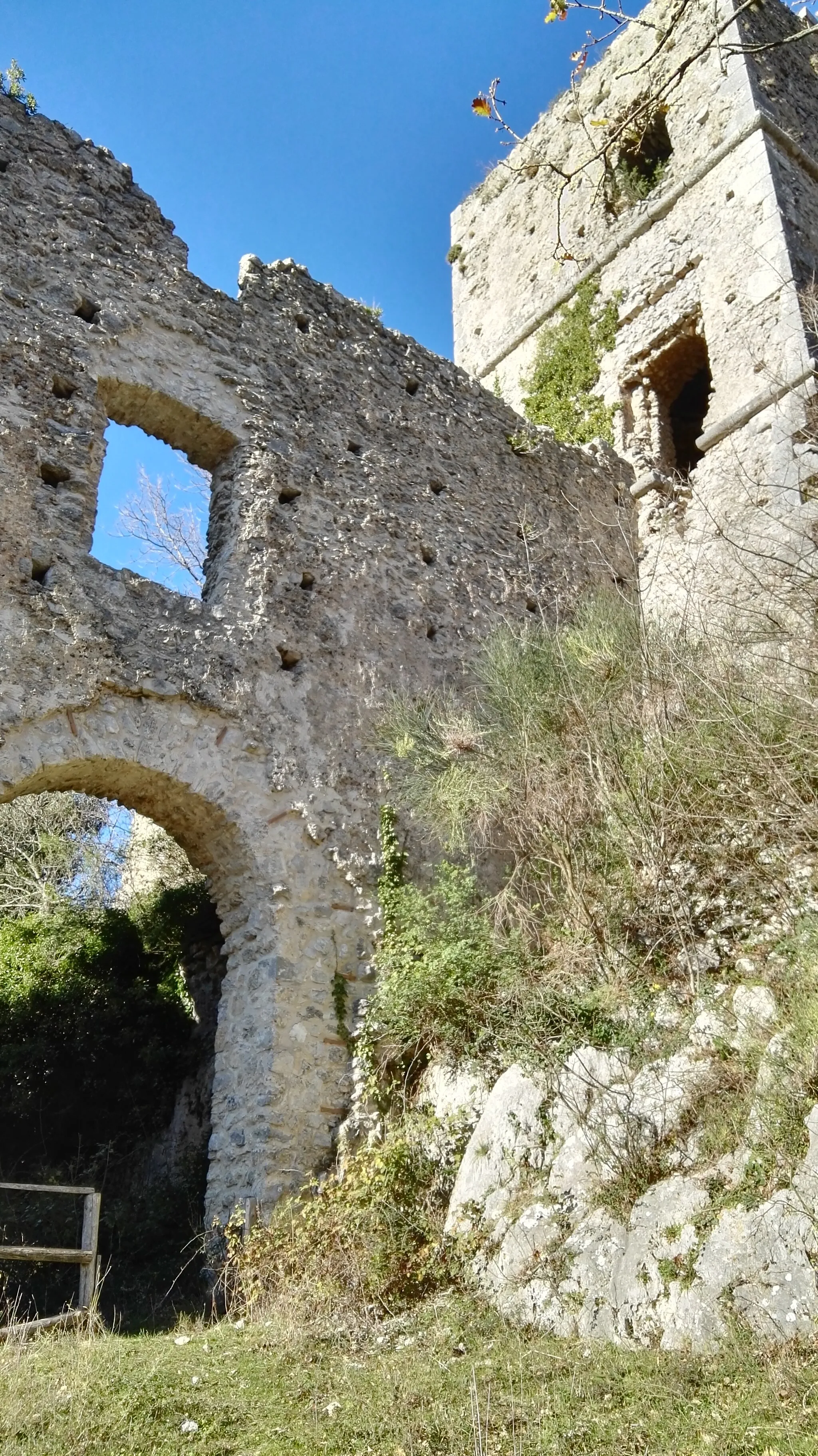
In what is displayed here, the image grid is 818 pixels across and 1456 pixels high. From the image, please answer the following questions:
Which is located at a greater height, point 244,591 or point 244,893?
point 244,591

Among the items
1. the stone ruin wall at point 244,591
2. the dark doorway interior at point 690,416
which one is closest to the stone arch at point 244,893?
the stone ruin wall at point 244,591

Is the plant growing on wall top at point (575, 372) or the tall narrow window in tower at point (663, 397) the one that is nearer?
the tall narrow window in tower at point (663, 397)

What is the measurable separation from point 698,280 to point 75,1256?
414 inches

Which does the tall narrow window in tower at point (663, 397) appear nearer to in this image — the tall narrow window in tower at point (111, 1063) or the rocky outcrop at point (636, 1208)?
the tall narrow window in tower at point (111, 1063)

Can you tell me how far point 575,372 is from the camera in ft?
39.4

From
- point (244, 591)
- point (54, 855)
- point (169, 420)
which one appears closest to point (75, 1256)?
point (244, 591)

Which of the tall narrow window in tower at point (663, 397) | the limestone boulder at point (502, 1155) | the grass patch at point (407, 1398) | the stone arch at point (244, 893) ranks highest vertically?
the tall narrow window in tower at point (663, 397)

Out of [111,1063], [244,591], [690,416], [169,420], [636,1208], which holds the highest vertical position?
[690,416]

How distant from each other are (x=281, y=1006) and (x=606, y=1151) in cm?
206

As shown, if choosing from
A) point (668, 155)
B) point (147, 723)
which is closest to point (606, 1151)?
point (147, 723)

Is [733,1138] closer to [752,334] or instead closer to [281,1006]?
[281,1006]

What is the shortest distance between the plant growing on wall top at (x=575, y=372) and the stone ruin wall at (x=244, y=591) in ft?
9.89

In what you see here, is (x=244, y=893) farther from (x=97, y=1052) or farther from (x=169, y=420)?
(x=169, y=420)

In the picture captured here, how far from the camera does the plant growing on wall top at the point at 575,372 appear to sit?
11664mm
